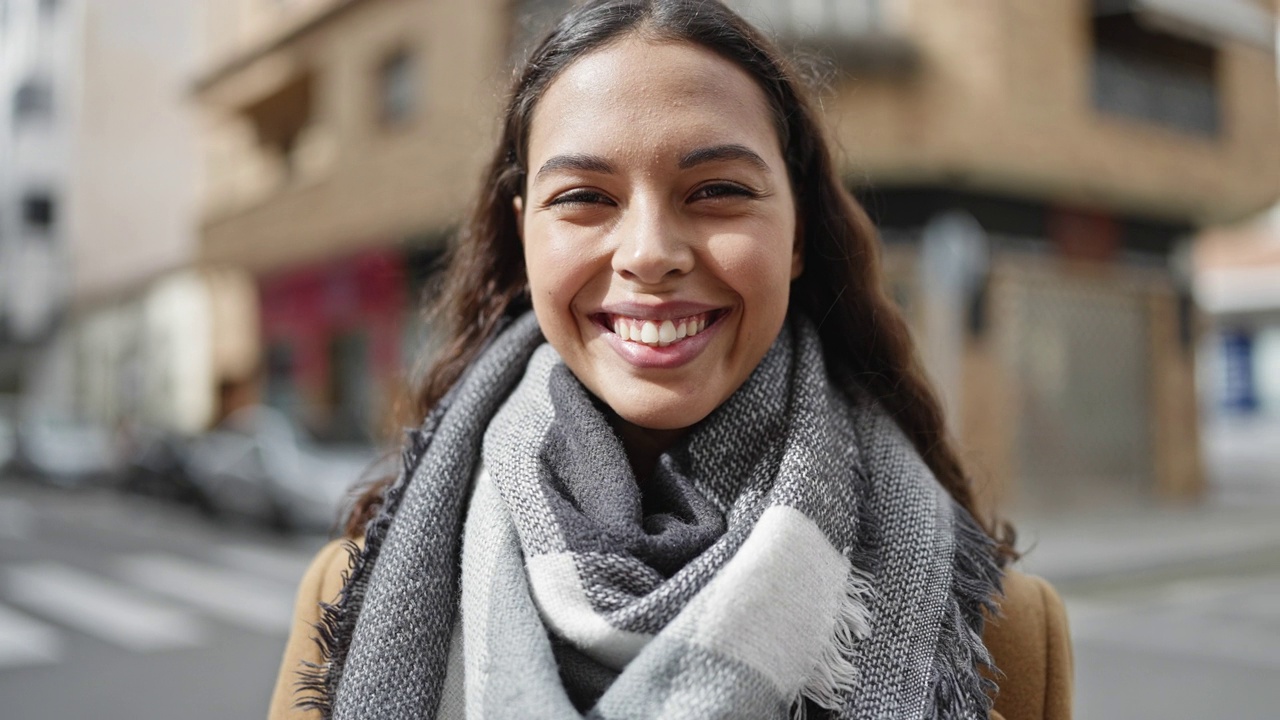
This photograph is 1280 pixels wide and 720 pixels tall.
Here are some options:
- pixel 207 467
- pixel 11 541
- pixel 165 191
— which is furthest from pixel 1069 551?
pixel 165 191

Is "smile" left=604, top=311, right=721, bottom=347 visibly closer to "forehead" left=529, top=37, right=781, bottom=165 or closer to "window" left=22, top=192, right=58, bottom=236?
"forehead" left=529, top=37, right=781, bottom=165

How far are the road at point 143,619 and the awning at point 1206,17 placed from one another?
10667 millimetres

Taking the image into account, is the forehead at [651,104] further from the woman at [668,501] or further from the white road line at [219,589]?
the white road line at [219,589]

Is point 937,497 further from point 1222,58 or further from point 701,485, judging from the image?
point 1222,58

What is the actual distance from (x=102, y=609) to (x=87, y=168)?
2719 centimetres

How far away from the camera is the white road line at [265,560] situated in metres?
9.42

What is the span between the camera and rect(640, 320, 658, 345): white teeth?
1.38 meters

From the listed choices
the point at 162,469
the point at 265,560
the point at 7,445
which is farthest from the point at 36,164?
the point at 265,560

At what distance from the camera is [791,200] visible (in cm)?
151

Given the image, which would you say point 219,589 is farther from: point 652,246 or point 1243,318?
point 1243,318

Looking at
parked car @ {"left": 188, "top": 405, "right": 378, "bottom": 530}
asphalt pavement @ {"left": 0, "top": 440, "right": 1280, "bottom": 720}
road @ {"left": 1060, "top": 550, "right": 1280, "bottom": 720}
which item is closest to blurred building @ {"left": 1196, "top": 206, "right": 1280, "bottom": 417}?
asphalt pavement @ {"left": 0, "top": 440, "right": 1280, "bottom": 720}

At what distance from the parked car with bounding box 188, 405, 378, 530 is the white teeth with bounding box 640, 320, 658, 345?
30.3ft

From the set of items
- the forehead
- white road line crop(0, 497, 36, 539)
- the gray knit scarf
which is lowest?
white road line crop(0, 497, 36, 539)

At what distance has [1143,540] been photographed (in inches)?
414
